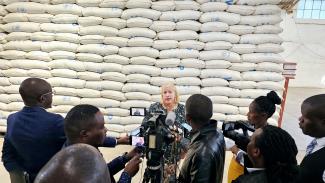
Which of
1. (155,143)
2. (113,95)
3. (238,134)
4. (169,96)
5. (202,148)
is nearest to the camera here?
(155,143)

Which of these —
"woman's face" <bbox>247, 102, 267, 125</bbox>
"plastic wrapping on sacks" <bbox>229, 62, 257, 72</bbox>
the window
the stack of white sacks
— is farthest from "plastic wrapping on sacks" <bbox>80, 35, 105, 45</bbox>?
the window

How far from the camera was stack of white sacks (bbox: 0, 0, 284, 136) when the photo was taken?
3648mm

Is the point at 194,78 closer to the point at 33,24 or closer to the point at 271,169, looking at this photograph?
the point at 33,24

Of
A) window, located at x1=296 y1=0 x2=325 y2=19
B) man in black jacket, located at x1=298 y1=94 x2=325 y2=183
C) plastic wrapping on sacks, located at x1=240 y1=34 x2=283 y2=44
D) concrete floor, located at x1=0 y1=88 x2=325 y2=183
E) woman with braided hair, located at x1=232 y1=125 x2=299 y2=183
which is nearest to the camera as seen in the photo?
woman with braided hair, located at x1=232 y1=125 x2=299 y2=183

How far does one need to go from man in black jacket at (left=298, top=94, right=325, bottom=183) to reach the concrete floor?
5.45 ft

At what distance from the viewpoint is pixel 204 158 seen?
1.48 m

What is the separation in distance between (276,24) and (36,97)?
117 inches

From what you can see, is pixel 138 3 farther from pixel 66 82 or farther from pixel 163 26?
pixel 66 82

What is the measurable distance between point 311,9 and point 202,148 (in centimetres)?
892

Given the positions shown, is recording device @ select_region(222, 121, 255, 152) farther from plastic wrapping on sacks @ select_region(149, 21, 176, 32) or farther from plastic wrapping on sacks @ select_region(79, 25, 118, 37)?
plastic wrapping on sacks @ select_region(79, 25, 118, 37)

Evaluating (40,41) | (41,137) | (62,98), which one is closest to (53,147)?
(41,137)

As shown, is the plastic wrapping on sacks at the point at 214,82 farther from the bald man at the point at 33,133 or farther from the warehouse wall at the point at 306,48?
the warehouse wall at the point at 306,48

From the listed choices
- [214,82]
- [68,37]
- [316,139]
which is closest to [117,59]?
[68,37]

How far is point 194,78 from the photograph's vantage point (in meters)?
3.73
